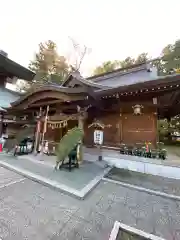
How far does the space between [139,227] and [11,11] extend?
11120mm

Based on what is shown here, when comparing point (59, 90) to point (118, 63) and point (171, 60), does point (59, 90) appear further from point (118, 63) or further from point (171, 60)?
point (118, 63)

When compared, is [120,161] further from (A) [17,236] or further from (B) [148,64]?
(B) [148,64]

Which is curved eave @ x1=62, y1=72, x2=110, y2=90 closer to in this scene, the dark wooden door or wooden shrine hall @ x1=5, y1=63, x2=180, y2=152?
wooden shrine hall @ x1=5, y1=63, x2=180, y2=152

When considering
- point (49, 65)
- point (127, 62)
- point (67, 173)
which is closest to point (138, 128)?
point (67, 173)

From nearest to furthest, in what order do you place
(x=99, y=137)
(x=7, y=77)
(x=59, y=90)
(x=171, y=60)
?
1. (x=59, y=90)
2. (x=99, y=137)
3. (x=7, y=77)
4. (x=171, y=60)

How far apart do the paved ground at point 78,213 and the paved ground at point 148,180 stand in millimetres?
565

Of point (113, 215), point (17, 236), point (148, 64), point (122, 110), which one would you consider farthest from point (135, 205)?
point (148, 64)

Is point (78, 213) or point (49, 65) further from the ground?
point (49, 65)

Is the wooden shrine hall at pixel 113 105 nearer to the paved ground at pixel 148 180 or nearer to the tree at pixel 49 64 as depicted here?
the paved ground at pixel 148 180

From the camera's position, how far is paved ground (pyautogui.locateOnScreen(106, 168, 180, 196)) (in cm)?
358

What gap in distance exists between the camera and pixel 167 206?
2.74m

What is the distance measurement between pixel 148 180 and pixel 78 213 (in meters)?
2.74

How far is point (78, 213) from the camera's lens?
7.85 feet

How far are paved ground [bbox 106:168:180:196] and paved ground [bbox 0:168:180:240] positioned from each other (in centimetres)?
57
